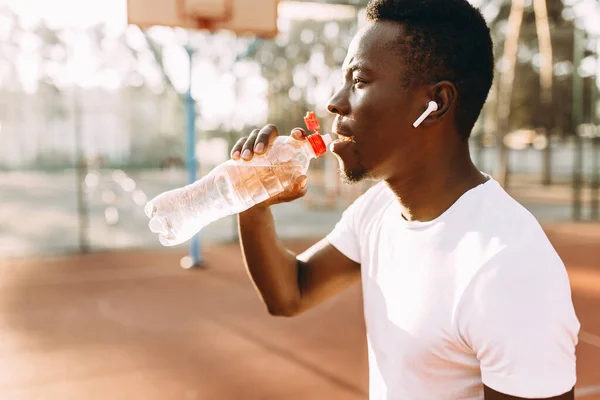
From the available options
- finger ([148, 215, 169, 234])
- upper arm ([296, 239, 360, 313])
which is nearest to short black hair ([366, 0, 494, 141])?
upper arm ([296, 239, 360, 313])

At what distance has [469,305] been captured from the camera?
53.8 inches

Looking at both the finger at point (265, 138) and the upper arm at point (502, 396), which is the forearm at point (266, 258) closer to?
the finger at point (265, 138)

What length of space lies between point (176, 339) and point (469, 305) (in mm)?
4197

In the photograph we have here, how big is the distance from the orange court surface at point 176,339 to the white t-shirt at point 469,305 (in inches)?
98.2

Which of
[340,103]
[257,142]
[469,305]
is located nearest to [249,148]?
[257,142]

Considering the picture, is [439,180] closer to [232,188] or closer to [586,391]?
[232,188]

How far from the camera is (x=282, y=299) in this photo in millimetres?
1973

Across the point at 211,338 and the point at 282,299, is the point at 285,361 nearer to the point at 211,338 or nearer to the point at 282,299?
the point at 211,338

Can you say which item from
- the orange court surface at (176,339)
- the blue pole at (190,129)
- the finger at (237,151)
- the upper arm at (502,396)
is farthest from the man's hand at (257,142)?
the blue pole at (190,129)

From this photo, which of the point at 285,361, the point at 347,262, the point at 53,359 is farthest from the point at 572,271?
the point at 347,262

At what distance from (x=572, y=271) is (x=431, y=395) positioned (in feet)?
24.0

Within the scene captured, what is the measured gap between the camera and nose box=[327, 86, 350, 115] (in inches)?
64.8

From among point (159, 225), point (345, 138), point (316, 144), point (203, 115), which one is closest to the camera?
point (345, 138)

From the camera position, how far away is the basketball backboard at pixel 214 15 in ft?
21.5
